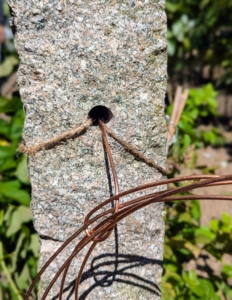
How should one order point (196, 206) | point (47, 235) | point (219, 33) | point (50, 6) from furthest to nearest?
point (219, 33)
point (196, 206)
point (47, 235)
point (50, 6)

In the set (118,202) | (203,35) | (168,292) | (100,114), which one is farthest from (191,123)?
(203,35)

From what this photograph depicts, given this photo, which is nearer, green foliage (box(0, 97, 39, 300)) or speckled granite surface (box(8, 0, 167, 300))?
speckled granite surface (box(8, 0, 167, 300))

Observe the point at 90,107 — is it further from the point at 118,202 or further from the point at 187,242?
the point at 187,242

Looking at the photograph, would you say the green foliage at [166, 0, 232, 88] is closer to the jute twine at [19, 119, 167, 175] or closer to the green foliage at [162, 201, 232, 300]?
the green foliage at [162, 201, 232, 300]

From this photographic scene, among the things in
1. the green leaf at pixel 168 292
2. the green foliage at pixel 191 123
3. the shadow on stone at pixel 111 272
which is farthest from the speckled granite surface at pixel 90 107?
the green foliage at pixel 191 123

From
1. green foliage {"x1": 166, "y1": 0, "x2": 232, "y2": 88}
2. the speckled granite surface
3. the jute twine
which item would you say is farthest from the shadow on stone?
green foliage {"x1": 166, "y1": 0, "x2": 232, "y2": 88}

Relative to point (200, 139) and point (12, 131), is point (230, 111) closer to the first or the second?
point (200, 139)

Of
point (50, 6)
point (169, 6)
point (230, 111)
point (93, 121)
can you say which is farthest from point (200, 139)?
point (230, 111)
